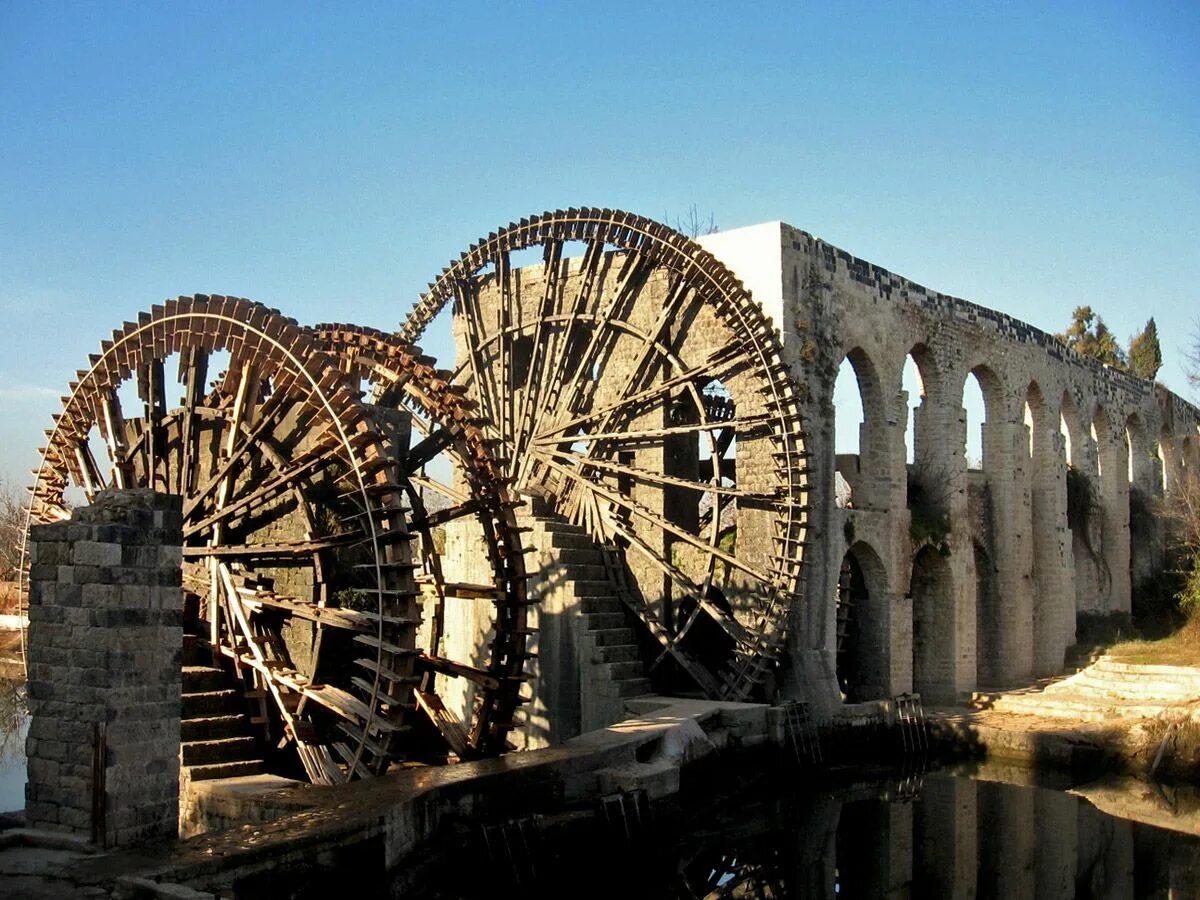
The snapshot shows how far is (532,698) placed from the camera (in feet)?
44.5

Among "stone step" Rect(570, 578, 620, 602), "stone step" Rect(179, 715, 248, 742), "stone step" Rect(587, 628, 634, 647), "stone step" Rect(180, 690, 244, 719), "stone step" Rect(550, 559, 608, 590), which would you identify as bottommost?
"stone step" Rect(179, 715, 248, 742)

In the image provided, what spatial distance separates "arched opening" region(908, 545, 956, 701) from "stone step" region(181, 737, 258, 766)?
10.3 m

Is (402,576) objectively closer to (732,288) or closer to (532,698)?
(532,698)

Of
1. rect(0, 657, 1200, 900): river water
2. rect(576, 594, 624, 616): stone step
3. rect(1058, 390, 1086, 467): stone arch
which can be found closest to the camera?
rect(0, 657, 1200, 900): river water

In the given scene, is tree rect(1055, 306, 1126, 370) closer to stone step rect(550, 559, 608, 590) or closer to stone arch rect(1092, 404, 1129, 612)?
stone arch rect(1092, 404, 1129, 612)

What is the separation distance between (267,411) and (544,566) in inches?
167

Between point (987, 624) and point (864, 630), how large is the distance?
12.6 feet

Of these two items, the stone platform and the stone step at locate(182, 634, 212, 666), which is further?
the stone step at locate(182, 634, 212, 666)

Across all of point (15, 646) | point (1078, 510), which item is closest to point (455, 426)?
point (1078, 510)

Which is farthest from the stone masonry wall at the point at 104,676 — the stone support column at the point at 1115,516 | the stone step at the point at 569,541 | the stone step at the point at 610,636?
the stone support column at the point at 1115,516

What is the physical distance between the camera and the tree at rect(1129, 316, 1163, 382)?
103 ft

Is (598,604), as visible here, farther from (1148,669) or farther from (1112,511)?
(1112,511)

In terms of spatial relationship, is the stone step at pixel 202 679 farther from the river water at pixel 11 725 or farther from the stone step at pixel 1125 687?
the stone step at pixel 1125 687

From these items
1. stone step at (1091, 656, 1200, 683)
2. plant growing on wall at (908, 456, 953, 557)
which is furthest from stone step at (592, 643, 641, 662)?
stone step at (1091, 656, 1200, 683)
